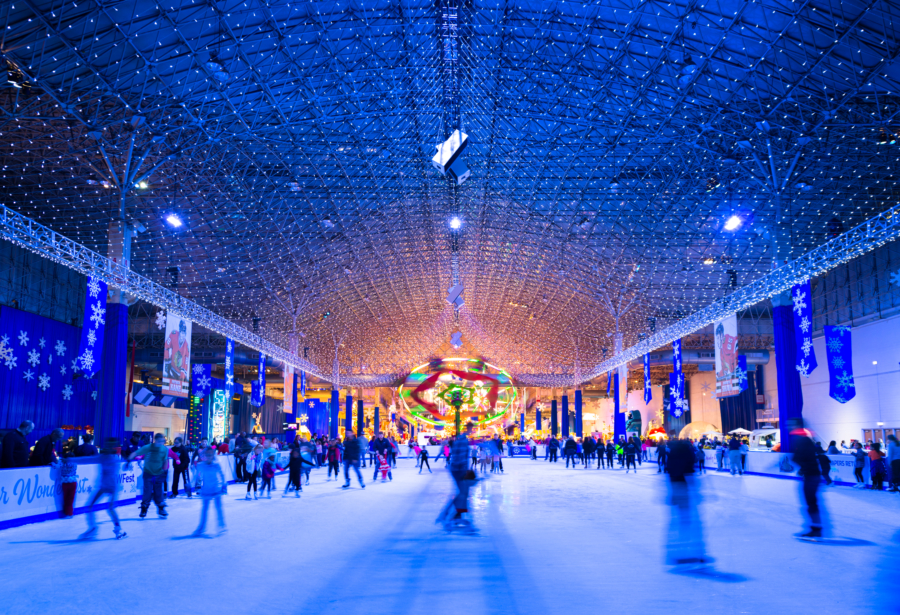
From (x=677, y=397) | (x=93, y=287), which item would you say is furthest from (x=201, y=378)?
(x=677, y=397)

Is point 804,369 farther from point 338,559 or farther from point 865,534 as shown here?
point 338,559

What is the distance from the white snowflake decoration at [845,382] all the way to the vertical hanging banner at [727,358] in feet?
10.0

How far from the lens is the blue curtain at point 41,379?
2753 cm

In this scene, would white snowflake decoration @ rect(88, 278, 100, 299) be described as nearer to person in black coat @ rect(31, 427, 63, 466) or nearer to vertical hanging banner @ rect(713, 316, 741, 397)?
person in black coat @ rect(31, 427, 63, 466)

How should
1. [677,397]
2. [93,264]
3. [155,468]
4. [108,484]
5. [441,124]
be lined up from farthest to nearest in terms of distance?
[677,397] < [441,124] < [93,264] < [155,468] < [108,484]

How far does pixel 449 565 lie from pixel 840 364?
19.5 meters

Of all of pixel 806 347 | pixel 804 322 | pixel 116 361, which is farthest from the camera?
pixel 116 361

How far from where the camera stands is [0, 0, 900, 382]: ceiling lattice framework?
17.9m

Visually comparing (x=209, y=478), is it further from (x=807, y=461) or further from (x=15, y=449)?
(x=807, y=461)

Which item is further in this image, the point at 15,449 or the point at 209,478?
the point at 15,449

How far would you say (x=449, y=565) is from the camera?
7.24m

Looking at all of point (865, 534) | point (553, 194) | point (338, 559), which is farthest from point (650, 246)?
point (338, 559)

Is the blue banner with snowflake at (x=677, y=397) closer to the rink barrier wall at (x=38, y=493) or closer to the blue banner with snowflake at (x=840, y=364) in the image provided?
the blue banner with snowflake at (x=840, y=364)

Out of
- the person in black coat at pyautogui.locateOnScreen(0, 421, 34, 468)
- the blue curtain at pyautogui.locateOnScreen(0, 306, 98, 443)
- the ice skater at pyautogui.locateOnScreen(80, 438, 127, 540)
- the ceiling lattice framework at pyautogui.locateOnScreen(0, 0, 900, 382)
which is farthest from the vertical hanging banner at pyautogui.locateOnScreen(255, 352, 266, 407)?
the ice skater at pyautogui.locateOnScreen(80, 438, 127, 540)
